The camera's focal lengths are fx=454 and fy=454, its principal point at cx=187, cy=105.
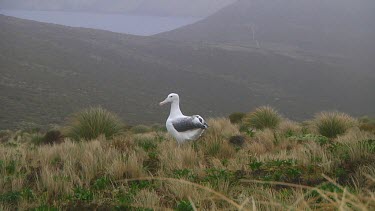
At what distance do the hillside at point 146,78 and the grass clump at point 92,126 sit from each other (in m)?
20.2

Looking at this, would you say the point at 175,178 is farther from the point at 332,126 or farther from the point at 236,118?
the point at 236,118

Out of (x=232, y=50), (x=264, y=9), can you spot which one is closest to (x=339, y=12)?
(x=264, y=9)

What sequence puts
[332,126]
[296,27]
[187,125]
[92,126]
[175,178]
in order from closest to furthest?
[175,178]
[187,125]
[92,126]
[332,126]
[296,27]

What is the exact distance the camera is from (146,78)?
2714 inches

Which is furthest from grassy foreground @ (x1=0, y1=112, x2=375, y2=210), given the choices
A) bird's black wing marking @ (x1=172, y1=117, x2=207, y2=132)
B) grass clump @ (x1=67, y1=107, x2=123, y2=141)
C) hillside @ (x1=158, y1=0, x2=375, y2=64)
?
hillside @ (x1=158, y1=0, x2=375, y2=64)

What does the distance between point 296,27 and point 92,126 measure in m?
157

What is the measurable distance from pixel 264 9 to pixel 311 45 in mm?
48536

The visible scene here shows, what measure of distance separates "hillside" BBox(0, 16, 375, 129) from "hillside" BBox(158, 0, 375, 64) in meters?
31.5

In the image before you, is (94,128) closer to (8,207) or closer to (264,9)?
(8,207)

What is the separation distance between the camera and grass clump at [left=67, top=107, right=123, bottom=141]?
10.3m

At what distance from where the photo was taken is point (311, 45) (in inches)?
5522

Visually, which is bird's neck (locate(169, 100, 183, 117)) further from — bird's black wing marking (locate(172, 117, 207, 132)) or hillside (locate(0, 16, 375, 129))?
hillside (locate(0, 16, 375, 129))

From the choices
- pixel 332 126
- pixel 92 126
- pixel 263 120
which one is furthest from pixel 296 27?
pixel 92 126

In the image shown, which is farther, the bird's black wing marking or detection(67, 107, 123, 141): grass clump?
detection(67, 107, 123, 141): grass clump
